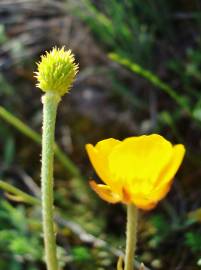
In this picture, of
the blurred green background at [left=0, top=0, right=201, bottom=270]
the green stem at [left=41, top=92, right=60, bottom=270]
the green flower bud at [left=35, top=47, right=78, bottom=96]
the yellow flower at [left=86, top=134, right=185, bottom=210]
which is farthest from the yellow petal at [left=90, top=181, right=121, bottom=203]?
the blurred green background at [left=0, top=0, right=201, bottom=270]

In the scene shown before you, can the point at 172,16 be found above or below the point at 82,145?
above

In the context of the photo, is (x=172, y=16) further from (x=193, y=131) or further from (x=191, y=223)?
(x=191, y=223)

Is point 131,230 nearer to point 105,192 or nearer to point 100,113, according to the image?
point 105,192

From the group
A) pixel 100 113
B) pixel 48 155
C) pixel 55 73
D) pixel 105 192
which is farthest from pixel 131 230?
pixel 100 113

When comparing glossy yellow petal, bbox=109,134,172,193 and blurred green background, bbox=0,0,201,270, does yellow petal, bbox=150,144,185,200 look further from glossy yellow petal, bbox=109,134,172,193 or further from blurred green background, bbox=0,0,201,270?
blurred green background, bbox=0,0,201,270

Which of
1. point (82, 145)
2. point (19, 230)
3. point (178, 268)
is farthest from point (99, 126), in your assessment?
point (178, 268)

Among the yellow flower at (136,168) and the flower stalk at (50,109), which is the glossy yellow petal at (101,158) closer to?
the yellow flower at (136,168)

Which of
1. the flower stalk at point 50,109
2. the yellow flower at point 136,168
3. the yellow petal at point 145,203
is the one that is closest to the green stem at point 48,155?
the flower stalk at point 50,109
